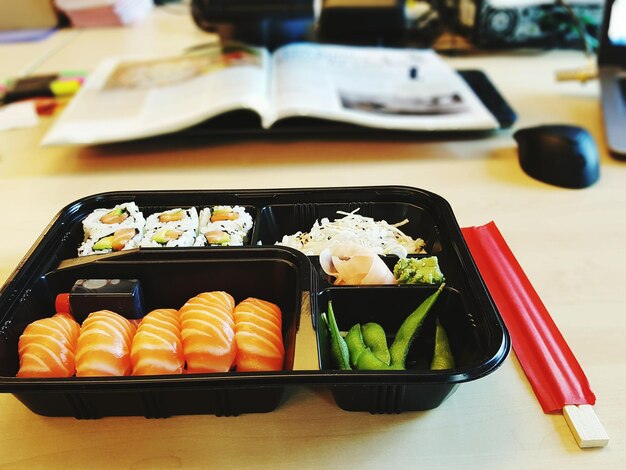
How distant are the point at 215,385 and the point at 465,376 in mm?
229

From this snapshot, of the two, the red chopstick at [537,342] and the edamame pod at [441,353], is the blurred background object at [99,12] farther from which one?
the edamame pod at [441,353]

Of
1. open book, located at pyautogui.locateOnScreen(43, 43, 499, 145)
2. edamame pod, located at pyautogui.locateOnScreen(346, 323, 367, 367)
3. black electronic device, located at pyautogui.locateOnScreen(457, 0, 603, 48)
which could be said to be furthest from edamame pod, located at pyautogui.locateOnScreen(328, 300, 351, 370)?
black electronic device, located at pyautogui.locateOnScreen(457, 0, 603, 48)

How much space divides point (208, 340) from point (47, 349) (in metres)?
0.16

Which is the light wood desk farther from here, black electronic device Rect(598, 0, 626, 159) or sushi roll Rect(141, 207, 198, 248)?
sushi roll Rect(141, 207, 198, 248)

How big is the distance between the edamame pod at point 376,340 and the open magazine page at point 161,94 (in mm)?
540

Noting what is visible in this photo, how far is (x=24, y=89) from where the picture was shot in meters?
1.25

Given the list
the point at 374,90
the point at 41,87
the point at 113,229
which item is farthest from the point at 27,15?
the point at 113,229

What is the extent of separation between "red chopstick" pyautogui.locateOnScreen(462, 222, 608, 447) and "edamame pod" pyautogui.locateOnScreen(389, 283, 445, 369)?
0.36 feet

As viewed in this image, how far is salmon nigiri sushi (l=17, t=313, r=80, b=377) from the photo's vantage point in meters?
0.51

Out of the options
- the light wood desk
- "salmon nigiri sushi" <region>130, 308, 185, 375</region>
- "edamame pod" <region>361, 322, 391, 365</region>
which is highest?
"salmon nigiri sushi" <region>130, 308, 185, 375</region>

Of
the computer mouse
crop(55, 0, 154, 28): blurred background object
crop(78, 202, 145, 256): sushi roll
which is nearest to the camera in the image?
crop(78, 202, 145, 256): sushi roll

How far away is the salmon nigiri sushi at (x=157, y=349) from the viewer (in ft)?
1.68

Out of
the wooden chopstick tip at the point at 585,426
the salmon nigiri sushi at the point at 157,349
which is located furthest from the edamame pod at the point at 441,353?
the salmon nigiri sushi at the point at 157,349

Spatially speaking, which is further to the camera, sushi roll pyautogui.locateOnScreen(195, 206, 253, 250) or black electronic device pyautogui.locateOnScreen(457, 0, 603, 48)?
black electronic device pyautogui.locateOnScreen(457, 0, 603, 48)
